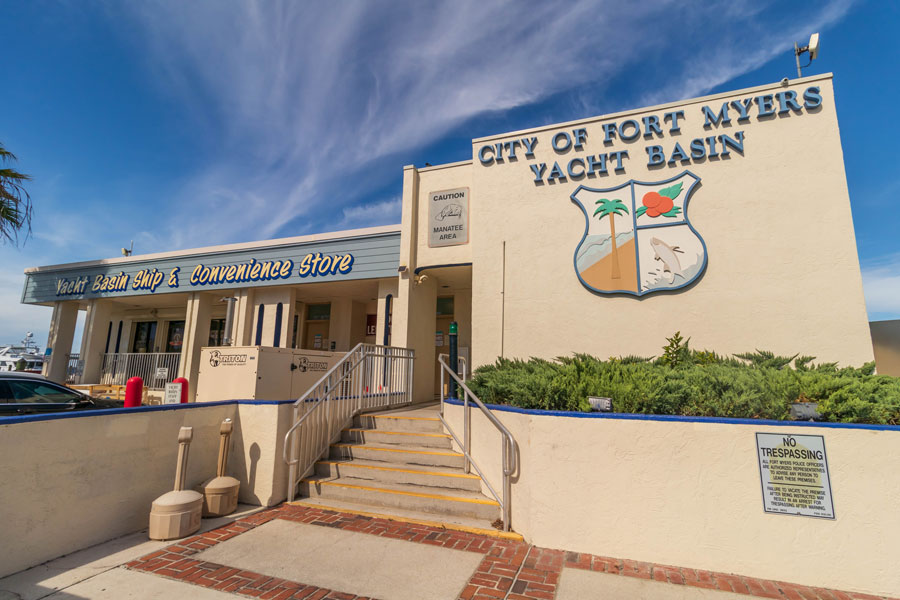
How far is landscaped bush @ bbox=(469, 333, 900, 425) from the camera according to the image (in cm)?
409

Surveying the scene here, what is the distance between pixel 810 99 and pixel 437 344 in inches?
395

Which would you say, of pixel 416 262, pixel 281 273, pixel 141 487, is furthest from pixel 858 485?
Result: pixel 281 273

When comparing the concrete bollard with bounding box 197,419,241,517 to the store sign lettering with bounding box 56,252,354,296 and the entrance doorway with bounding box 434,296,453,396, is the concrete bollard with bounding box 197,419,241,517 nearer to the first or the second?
the store sign lettering with bounding box 56,252,354,296

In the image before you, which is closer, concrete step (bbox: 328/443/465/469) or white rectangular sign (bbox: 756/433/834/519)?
white rectangular sign (bbox: 756/433/834/519)

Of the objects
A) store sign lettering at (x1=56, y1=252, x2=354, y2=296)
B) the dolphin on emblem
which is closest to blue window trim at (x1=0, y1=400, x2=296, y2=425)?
store sign lettering at (x1=56, y1=252, x2=354, y2=296)

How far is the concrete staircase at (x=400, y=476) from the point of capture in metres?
5.13

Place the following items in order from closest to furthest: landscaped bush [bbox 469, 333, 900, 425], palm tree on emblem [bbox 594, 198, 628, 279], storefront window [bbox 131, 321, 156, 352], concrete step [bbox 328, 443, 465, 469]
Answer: landscaped bush [bbox 469, 333, 900, 425], concrete step [bbox 328, 443, 465, 469], palm tree on emblem [bbox 594, 198, 628, 279], storefront window [bbox 131, 321, 156, 352]

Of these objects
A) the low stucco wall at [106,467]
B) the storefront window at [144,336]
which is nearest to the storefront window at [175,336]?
the storefront window at [144,336]

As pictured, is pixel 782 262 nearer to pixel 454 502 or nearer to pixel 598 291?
pixel 598 291

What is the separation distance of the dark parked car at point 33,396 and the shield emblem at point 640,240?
29.5ft

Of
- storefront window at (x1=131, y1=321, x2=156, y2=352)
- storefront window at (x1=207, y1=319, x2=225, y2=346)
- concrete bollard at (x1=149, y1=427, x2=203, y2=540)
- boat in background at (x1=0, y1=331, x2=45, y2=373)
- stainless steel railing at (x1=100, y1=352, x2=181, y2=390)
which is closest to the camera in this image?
concrete bollard at (x1=149, y1=427, x2=203, y2=540)

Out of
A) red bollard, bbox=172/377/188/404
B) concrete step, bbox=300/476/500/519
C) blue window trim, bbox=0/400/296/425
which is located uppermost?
red bollard, bbox=172/377/188/404

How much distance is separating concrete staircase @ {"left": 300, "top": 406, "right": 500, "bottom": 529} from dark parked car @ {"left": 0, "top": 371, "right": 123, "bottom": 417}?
3993 millimetres

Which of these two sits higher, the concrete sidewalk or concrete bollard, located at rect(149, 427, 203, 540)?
concrete bollard, located at rect(149, 427, 203, 540)
